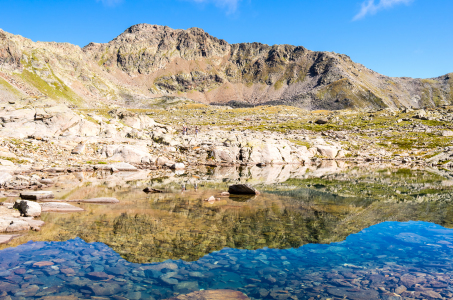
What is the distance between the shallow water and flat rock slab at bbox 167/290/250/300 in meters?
0.32

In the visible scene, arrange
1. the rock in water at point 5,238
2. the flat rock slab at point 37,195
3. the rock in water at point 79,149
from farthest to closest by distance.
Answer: the rock in water at point 79,149 < the flat rock slab at point 37,195 < the rock in water at point 5,238

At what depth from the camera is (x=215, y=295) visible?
8.04 m

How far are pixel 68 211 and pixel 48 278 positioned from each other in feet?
30.8

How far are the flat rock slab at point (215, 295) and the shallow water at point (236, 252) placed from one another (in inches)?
12.6

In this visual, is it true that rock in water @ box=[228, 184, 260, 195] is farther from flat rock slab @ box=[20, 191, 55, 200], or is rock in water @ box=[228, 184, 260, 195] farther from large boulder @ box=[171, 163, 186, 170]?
large boulder @ box=[171, 163, 186, 170]

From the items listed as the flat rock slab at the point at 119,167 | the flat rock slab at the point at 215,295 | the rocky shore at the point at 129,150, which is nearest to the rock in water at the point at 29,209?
the rocky shore at the point at 129,150

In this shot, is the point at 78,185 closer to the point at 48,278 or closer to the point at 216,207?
the point at 216,207

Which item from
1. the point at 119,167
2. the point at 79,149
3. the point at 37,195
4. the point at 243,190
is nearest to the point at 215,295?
the point at 243,190

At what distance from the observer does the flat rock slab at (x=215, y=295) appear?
309 inches

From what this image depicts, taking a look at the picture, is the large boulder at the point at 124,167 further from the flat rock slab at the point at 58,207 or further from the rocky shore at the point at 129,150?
the flat rock slab at the point at 58,207

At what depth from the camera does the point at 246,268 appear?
32.7ft

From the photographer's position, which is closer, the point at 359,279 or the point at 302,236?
the point at 359,279

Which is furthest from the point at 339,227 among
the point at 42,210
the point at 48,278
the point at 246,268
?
the point at 42,210

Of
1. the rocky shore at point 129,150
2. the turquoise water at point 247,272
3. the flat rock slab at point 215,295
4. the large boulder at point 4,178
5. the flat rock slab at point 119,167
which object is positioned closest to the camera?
the flat rock slab at point 215,295
